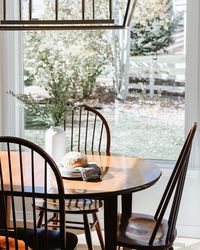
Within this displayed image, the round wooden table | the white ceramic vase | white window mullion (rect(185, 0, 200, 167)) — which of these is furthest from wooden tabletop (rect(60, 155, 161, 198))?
white window mullion (rect(185, 0, 200, 167))

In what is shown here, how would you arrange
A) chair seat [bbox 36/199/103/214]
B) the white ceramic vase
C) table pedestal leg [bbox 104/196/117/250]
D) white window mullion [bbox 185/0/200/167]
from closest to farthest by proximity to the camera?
table pedestal leg [bbox 104/196/117/250] < the white ceramic vase < chair seat [bbox 36/199/103/214] < white window mullion [bbox 185/0/200/167]

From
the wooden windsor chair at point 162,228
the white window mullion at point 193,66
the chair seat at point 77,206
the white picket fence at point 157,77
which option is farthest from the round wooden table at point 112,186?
the white picket fence at point 157,77

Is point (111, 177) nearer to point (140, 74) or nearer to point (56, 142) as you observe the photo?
point (56, 142)

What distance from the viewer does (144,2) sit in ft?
12.4

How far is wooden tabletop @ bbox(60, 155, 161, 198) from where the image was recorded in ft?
7.30

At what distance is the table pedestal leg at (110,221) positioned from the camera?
7.57 feet

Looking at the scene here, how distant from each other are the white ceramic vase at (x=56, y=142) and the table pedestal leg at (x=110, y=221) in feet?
1.71

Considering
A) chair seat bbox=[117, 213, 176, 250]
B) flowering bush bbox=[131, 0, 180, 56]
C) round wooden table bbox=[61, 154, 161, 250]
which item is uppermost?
flowering bush bbox=[131, 0, 180, 56]

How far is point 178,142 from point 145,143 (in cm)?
27

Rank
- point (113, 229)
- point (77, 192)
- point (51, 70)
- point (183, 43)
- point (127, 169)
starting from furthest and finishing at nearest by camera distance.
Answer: point (51, 70)
point (183, 43)
point (127, 169)
point (113, 229)
point (77, 192)

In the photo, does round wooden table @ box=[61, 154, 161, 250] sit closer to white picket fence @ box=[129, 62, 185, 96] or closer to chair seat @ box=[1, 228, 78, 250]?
chair seat @ box=[1, 228, 78, 250]

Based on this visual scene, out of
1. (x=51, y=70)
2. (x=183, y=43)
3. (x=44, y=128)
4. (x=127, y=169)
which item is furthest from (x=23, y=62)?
(x=127, y=169)

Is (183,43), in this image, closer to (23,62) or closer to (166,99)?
(166,99)

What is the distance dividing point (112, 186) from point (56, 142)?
0.55 metres
